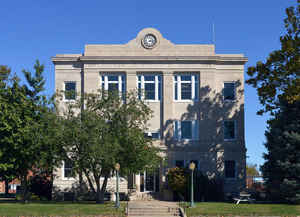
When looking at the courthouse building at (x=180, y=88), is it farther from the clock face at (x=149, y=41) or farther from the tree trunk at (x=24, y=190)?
the tree trunk at (x=24, y=190)

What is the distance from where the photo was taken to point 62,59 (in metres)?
35.3

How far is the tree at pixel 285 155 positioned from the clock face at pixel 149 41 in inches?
437

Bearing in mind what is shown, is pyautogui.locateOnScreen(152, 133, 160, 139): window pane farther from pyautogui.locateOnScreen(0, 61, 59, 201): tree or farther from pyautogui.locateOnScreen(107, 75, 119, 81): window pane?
pyautogui.locateOnScreen(0, 61, 59, 201): tree

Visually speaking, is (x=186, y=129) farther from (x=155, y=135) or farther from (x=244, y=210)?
(x=244, y=210)

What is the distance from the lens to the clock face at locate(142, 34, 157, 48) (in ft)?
115

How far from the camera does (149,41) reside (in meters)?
35.1

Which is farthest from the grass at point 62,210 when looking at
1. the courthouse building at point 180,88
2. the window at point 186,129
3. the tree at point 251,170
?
the tree at point 251,170

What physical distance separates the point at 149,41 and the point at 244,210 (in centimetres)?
1590

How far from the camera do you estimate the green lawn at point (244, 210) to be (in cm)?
2425

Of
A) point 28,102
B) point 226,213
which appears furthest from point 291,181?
point 28,102

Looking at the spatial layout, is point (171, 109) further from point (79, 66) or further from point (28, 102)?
point (28, 102)

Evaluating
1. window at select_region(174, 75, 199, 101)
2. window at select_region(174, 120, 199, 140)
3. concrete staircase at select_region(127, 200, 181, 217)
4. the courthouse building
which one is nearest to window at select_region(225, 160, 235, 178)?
the courthouse building

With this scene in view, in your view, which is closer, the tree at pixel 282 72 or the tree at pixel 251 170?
the tree at pixel 282 72

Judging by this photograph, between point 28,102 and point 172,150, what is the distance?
1143 cm
